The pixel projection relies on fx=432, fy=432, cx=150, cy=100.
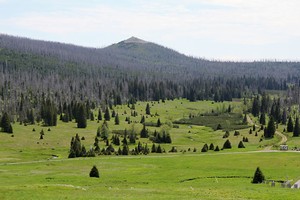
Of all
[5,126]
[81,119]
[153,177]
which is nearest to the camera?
[153,177]

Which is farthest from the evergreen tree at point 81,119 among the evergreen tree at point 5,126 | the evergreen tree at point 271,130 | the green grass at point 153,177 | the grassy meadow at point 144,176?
the green grass at point 153,177

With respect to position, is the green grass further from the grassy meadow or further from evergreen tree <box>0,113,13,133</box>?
evergreen tree <box>0,113,13,133</box>

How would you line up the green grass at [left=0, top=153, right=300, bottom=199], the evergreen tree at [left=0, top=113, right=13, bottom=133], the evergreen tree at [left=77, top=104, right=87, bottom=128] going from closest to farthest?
the green grass at [left=0, top=153, right=300, bottom=199]
the evergreen tree at [left=0, top=113, right=13, bottom=133]
the evergreen tree at [left=77, top=104, right=87, bottom=128]

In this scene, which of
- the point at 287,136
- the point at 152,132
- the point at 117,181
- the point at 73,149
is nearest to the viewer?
the point at 117,181

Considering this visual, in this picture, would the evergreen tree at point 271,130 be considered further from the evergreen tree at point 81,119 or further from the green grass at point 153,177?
the evergreen tree at point 81,119

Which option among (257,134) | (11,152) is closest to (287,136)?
(257,134)

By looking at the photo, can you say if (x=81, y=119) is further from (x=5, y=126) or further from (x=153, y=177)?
(x=153, y=177)

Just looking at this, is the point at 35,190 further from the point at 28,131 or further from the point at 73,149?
the point at 28,131

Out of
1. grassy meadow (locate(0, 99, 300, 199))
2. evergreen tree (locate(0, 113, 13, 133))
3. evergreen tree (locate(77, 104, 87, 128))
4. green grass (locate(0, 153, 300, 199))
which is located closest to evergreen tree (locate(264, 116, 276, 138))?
grassy meadow (locate(0, 99, 300, 199))

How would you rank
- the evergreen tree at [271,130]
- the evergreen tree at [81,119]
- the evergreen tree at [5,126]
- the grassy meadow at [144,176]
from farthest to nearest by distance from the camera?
the evergreen tree at [81,119]
the evergreen tree at [5,126]
the evergreen tree at [271,130]
the grassy meadow at [144,176]

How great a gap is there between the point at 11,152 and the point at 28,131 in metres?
31.1

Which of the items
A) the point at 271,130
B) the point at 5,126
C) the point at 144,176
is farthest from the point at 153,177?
the point at 5,126

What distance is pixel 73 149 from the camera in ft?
352

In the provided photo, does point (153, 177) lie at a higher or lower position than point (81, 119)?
lower
